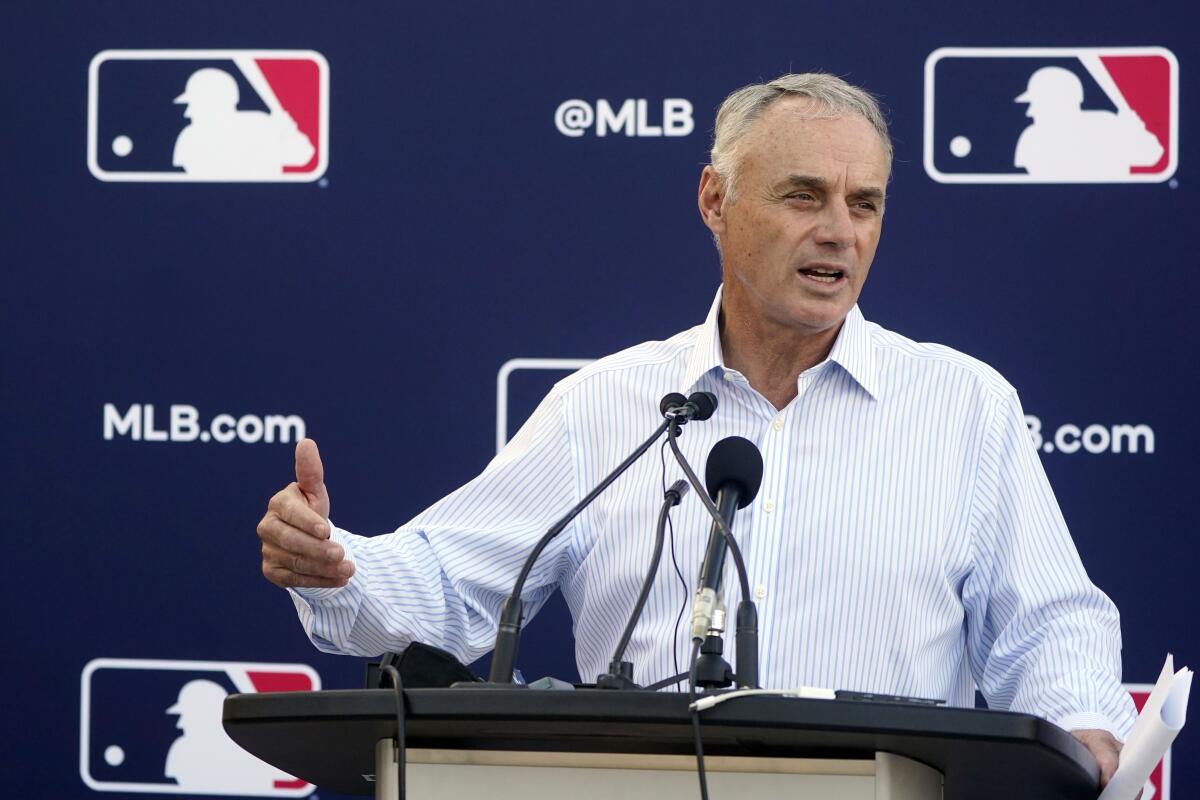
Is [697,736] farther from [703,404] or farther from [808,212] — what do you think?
[808,212]

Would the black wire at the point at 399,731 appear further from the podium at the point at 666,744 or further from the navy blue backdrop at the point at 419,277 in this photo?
the navy blue backdrop at the point at 419,277

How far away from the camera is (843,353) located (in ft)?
7.23

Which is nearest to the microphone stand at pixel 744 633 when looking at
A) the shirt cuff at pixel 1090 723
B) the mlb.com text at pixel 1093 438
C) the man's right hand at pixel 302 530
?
the man's right hand at pixel 302 530

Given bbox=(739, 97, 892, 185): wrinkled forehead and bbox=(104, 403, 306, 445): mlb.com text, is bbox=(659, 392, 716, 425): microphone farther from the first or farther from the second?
bbox=(104, 403, 306, 445): mlb.com text

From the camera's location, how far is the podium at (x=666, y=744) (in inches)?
48.1

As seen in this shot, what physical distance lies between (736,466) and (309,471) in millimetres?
479

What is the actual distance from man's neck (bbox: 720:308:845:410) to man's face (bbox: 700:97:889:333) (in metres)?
0.03

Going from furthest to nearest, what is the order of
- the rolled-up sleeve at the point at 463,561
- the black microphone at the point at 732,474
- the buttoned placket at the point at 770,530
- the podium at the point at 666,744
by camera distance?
the buttoned placket at the point at 770,530
the rolled-up sleeve at the point at 463,561
the black microphone at the point at 732,474
the podium at the point at 666,744

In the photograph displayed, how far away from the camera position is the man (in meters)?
2.07

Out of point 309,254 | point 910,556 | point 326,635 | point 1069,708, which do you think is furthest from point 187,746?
point 1069,708

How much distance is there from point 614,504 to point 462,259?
0.88m

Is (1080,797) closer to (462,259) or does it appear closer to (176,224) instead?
(462,259)

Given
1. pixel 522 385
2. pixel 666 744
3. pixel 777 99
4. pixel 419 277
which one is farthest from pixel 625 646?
pixel 419 277

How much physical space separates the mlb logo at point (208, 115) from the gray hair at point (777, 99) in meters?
0.97
